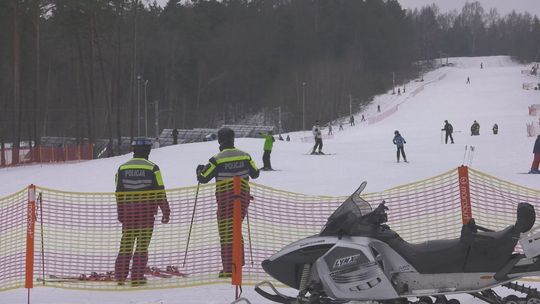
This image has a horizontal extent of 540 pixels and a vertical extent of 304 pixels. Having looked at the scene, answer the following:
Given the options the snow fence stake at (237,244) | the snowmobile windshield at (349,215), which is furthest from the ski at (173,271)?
the snowmobile windshield at (349,215)

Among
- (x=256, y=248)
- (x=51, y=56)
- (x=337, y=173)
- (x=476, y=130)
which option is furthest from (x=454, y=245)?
(x=51, y=56)

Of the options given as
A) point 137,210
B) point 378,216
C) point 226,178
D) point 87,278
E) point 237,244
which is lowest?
point 87,278

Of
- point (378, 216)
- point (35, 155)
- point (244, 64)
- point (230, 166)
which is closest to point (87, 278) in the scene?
point (230, 166)

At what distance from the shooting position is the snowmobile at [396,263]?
515 cm

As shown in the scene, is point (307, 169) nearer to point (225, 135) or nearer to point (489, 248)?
point (225, 135)

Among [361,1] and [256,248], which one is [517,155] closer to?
[256,248]

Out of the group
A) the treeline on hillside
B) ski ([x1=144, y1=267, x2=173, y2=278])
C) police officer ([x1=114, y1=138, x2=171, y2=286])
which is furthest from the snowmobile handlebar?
the treeline on hillside

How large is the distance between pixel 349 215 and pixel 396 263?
0.51 metres

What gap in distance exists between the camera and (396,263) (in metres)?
5.43

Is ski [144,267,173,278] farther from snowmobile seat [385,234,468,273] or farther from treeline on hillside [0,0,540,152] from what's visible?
treeline on hillside [0,0,540,152]

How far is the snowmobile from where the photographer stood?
16.9ft

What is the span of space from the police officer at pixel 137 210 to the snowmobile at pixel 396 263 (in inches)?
88.8

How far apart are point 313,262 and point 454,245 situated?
111cm

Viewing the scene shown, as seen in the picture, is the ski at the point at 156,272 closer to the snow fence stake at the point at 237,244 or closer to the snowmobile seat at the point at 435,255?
the snow fence stake at the point at 237,244
